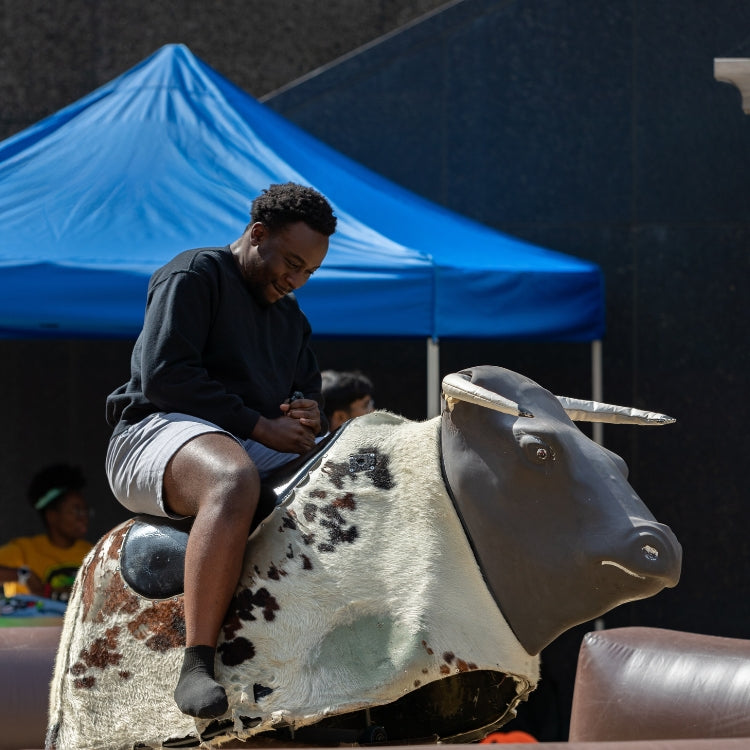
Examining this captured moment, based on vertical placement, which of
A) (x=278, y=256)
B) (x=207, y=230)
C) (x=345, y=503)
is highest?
(x=207, y=230)

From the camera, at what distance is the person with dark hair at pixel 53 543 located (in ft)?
19.1

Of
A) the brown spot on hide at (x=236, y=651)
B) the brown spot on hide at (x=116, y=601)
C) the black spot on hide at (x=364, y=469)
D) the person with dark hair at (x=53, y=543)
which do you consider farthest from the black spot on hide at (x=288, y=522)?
the person with dark hair at (x=53, y=543)

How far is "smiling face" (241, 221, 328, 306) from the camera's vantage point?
263cm

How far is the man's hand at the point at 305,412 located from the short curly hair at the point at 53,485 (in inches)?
154

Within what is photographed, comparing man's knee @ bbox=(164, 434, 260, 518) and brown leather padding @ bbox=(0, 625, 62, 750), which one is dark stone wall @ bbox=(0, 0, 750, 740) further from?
man's knee @ bbox=(164, 434, 260, 518)

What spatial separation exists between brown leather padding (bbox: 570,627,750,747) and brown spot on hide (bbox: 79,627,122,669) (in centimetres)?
168

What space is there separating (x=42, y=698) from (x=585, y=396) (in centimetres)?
403

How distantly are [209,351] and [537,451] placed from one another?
2.53 feet

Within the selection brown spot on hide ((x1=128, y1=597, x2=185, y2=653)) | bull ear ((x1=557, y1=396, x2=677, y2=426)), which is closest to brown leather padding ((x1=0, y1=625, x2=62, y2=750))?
brown spot on hide ((x1=128, y1=597, x2=185, y2=653))

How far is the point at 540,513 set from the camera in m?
2.30

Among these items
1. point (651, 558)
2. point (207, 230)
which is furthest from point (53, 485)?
point (651, 558)

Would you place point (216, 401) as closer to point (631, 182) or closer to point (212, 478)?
point (212, 478)

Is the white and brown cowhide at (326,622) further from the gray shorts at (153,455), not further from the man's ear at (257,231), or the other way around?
the man's ear at (257,231)

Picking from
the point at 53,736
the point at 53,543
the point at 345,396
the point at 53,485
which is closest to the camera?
the point at 53,736
